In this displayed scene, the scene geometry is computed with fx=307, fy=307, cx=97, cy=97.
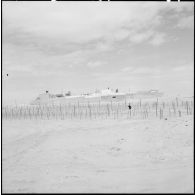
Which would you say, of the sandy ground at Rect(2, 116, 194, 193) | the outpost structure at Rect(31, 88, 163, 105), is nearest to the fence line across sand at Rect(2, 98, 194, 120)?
the sandy ground at Rect(2, 116, 194, 193)

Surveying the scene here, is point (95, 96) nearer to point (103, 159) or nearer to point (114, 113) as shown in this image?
point (114, 113)

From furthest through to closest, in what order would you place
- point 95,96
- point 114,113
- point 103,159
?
point 95,96 → point 114,113 → point 103,159

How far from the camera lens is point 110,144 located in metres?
10.3

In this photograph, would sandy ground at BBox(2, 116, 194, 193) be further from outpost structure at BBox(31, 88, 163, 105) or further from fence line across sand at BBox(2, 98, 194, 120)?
outpost structure at BBox(31, 88, 163, 105)

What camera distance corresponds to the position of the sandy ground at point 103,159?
5.89m

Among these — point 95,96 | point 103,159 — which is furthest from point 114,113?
point 95,96

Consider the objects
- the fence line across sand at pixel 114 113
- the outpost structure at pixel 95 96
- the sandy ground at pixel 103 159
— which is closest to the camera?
the sandy ground at pixel 103 159

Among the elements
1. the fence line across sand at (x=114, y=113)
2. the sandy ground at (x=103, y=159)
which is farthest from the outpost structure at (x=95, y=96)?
the sandy ground at (x=103, y=159)

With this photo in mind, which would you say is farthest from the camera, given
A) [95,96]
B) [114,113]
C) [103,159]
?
[95,96]

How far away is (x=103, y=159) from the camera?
8.54 m

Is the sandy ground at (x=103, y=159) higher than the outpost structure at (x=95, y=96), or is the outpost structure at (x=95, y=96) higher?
the outpost structure at (x=95, y=96)

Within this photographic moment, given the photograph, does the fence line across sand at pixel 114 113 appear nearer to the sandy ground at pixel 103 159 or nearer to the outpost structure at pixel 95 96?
the sandy ground at pixel 103 159

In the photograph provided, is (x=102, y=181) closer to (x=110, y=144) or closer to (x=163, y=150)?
(x=163, y=150)

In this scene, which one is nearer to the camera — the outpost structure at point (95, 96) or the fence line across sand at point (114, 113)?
the fence line across sand at point (114, 113)
